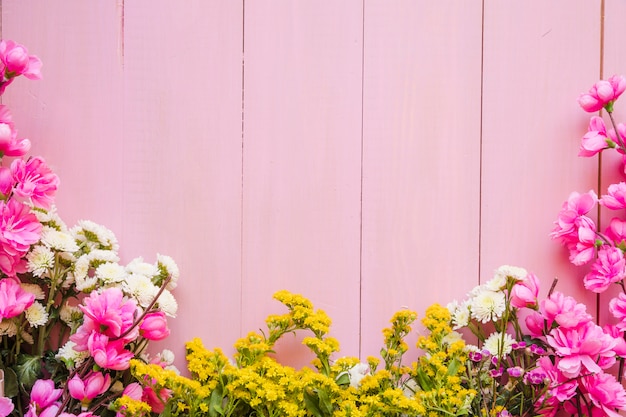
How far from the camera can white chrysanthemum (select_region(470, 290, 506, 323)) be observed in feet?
3.17

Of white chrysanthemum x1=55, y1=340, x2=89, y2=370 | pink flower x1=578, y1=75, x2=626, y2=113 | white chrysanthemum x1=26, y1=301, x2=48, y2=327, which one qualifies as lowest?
white chrysanthemum x1=55, y1=340, x2=89, y2=370

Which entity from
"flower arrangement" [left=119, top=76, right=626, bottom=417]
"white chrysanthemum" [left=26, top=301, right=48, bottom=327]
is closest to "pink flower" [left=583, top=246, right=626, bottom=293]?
"flower arrangement" [left=119, top=76, right=626, bottom=417]

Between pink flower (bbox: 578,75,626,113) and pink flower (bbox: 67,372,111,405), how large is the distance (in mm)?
1007

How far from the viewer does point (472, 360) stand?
89 cm

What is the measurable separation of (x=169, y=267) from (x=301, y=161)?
12.9 inches

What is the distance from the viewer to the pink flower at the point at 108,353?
0.88 m

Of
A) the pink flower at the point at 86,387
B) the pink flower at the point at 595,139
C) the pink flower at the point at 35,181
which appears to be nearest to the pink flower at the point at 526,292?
the pink flower at the point at 595,139

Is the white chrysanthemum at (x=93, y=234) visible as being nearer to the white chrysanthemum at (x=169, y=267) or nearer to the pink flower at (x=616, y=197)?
the white chrysanthemum at (x=169, y=267)

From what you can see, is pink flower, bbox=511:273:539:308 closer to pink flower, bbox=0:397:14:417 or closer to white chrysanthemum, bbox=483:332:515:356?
white chrysanthemum, bbox=483:332:515:356

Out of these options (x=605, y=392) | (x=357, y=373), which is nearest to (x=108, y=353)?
(x=357, y=373)

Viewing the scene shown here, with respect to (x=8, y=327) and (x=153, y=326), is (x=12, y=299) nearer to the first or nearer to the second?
(x=8, y=327)

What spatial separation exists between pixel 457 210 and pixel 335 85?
→ 0.35m

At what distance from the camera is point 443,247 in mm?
1055

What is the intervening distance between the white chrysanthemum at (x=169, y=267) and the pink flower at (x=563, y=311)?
691mm
